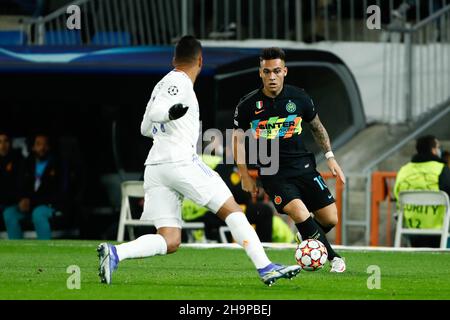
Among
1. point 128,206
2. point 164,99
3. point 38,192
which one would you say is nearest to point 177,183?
point 164,99

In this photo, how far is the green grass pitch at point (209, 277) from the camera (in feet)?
31.4

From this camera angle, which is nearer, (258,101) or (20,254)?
(258,101)

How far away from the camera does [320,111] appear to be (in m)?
21.9

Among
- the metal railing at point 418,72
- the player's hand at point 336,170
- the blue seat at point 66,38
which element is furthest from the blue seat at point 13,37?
the player's hand at point 336,170

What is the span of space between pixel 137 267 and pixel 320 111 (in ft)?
31.9

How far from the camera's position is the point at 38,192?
62.0 feet

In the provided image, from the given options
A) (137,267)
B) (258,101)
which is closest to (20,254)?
(137,267)

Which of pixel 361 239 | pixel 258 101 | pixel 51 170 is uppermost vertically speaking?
pixel 258 101

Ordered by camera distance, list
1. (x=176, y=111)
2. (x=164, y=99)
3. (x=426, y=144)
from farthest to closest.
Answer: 1. (x=426, y=144)
2. (x=164, y=99)
3. (x=176, y=111)

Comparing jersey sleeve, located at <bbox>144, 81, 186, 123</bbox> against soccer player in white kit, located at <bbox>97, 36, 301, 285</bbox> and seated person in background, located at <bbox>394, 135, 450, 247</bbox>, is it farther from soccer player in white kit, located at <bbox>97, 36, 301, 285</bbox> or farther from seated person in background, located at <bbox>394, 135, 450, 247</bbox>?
seated person in background, located at <bbox>394, 135, 450, 247</bbox>

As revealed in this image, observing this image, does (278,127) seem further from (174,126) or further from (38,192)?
(38,192)

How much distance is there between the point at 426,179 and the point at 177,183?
754 cm

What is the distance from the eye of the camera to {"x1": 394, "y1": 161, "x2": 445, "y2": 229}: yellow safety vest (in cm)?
1686

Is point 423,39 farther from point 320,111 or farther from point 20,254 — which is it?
point 20,254
